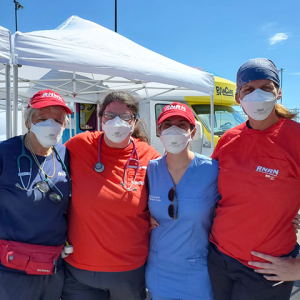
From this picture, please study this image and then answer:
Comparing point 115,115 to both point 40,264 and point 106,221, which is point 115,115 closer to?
point 106,221

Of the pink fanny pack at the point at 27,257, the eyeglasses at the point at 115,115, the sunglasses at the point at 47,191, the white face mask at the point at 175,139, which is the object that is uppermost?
the eyeglasses at the point at 115,115

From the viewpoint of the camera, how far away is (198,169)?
5.64ft

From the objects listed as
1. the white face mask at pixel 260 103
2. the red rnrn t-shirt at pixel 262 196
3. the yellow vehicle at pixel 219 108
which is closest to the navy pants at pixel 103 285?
the red rnrn t-shirt at pixel 262 196

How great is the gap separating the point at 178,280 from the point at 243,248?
0.46 m

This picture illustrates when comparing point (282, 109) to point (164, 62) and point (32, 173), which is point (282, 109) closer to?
point (32, 173)

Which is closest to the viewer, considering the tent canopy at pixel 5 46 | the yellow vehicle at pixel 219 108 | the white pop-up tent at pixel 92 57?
the tent canopy at pixel 5 46

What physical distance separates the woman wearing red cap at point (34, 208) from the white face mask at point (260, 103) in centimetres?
125

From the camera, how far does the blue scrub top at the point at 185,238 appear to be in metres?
1.60

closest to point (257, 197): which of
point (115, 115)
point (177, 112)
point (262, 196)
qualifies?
point (262, 196)

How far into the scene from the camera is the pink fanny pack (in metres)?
1.49

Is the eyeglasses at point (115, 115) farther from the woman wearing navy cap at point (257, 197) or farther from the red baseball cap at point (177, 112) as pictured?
the woman wearing navy cap at point (257, 197)

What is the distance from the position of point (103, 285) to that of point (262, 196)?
3.82 feet

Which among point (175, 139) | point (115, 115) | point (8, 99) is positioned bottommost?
point (175, 139)

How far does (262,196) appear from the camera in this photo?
4.75ft
